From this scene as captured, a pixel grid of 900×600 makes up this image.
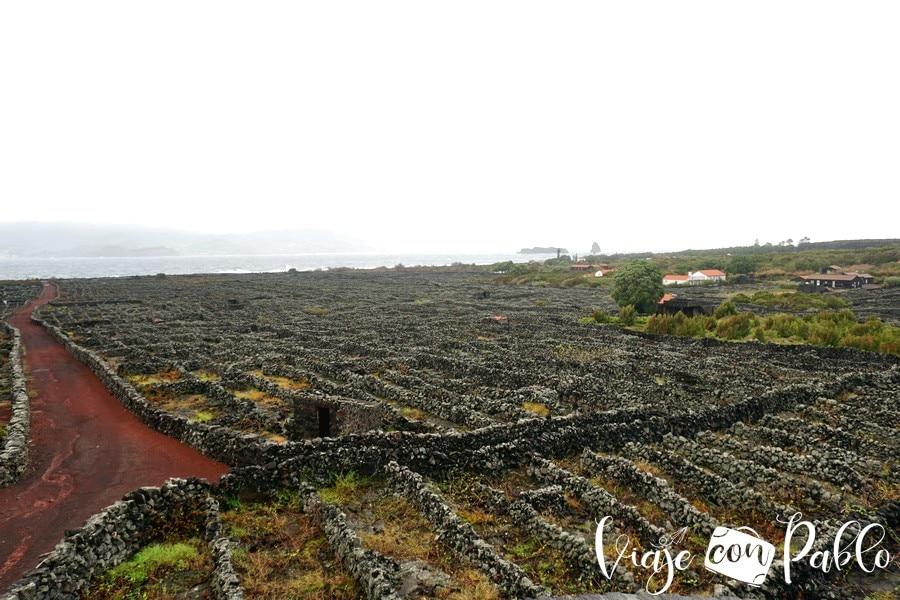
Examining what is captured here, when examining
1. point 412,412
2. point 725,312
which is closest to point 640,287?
point 725,312

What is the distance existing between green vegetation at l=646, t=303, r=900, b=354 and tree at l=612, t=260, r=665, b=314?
10050 mm

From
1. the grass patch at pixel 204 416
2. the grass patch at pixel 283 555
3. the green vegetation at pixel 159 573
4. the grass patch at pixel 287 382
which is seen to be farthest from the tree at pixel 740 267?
the green vegetation at pixel 159 573

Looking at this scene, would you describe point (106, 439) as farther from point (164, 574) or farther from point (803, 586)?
point (803, 586)

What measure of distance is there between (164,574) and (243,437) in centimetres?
768

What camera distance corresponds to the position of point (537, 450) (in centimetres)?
2112

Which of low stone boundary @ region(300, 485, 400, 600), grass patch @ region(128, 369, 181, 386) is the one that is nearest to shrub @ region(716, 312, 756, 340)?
low stone boundary @ region(300, 485, 400, 600)

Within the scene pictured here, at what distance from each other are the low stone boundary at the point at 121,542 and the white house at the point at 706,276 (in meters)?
114

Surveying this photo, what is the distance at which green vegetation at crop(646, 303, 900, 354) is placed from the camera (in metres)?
42.0

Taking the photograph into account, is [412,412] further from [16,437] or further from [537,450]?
[16,437]

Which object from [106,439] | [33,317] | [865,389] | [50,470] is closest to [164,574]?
[50,470]

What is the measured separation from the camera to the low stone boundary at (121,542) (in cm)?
1173

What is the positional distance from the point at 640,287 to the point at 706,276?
202ft

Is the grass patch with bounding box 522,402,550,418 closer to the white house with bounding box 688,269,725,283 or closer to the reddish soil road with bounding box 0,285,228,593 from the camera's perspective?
the reddish soil road with bounding box 0,285,228,593

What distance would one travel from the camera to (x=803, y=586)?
1297cm
